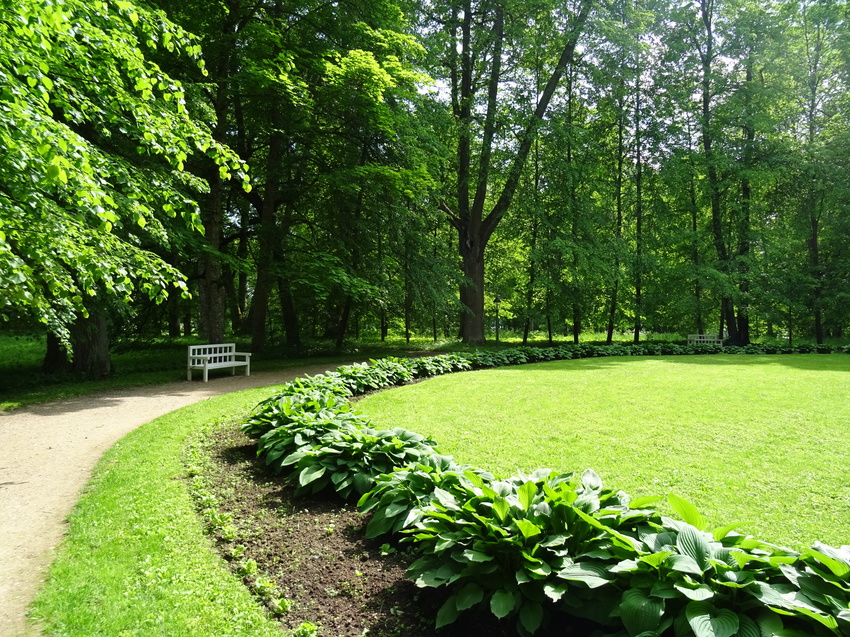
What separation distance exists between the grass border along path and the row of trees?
3.52 m

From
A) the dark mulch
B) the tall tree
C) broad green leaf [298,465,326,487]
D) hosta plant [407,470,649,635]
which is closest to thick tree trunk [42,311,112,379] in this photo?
the tall tree

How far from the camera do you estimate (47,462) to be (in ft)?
16.5

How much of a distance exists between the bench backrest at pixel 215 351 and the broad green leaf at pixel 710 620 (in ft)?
33.7

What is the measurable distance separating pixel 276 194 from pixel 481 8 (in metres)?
11.1

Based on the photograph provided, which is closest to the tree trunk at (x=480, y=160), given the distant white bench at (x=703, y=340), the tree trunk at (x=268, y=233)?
the tree trunk at (x=268, y=233)

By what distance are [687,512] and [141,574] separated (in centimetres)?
297

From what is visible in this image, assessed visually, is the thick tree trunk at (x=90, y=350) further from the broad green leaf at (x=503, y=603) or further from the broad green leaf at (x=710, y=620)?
the broad green leaf at (x=710, y=620)

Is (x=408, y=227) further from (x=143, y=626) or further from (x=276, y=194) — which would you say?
(x=143, y=626)

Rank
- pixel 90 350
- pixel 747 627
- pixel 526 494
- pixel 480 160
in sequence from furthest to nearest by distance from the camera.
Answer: pixel 480 160 < pixel 90 350 < pixel 526 494 < pixel 747 627

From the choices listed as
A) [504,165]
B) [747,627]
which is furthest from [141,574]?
[504,165]

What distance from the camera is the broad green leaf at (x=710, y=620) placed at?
1.72m

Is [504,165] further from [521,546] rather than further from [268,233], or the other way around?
[521,546]

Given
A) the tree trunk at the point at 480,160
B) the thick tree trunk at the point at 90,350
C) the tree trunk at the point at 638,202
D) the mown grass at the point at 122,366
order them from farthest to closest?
1. the tree trunk at the point at 638,202
2. the tree trunk at the point at 480,160
3. the thick tree trunk at the point at 90,350
4. the mown grass at the point at 122,366

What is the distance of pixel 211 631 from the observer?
2.38 meters
